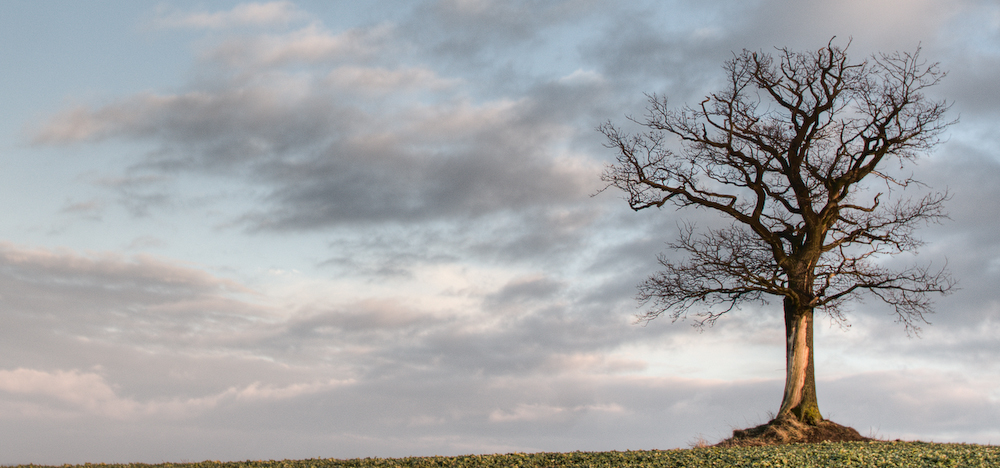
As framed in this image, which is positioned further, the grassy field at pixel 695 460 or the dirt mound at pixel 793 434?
the dirt mound at pixel 793 434

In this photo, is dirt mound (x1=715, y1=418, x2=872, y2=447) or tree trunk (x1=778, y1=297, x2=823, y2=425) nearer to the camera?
dirt mound (x1=715, y1=418, x2=872, y2=447)

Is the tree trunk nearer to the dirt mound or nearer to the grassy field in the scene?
the dirt mound

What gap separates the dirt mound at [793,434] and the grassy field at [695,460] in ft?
13.5

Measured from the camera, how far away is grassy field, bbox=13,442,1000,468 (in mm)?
11250

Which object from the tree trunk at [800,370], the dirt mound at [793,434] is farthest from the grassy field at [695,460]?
the tree trunk at [800,370]

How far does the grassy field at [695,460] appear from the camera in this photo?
1125cm

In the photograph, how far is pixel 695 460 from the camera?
11.6 meters

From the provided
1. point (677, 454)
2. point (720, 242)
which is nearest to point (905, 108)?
point (720, 242)

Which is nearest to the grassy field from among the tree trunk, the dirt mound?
the dirt mound

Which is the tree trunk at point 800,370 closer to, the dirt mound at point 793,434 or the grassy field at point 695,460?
the dirt mound at point 793,434

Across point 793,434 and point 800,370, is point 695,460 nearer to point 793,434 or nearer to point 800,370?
point 793,434

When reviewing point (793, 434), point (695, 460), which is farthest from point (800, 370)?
point (695, 460)

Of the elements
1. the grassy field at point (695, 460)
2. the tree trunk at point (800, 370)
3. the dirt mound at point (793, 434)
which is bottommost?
the grassy field at point (695, 460)

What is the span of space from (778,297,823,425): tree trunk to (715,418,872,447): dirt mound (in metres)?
0.27
